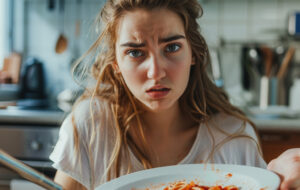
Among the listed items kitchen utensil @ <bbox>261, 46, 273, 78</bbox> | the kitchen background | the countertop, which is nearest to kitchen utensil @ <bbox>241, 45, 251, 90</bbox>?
the kitchen background

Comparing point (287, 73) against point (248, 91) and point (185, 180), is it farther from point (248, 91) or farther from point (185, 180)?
point (185, 180)

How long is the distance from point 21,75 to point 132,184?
2.01 m

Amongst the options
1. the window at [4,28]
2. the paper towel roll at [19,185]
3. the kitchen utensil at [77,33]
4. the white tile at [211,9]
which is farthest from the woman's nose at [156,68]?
the window at [4,28]

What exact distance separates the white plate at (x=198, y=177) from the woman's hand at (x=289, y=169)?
3 cm

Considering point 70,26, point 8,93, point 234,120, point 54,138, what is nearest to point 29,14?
point 70,26

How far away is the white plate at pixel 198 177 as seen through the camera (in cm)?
56

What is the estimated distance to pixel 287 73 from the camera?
214 centimetres

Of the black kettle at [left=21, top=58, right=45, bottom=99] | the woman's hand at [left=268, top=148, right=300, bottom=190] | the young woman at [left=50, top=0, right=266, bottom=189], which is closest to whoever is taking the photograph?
the woman's hand at [left=268, top=148, right=300, bottom=190]

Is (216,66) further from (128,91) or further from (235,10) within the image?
(128,91)

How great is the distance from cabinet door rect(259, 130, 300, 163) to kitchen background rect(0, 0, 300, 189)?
153 mm

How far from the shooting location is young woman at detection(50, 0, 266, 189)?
0.88 m

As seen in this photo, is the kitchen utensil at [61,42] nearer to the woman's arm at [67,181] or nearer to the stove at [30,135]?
the stove at [30,135]

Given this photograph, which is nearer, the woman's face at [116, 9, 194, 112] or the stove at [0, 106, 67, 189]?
the woman's face at [116, 9, 194, 112]

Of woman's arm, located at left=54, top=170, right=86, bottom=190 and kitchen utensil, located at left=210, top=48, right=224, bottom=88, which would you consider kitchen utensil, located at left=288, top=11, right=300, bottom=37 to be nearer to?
kitchen utensil, located at left=210, top=48, right=224, bottom=88
